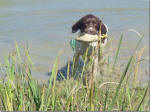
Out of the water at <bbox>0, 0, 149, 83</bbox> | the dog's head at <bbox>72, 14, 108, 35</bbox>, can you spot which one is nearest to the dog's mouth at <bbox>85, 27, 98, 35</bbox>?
the dog's head at <bbox>72, 14, 108, 35</bbox>

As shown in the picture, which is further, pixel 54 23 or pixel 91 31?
pixel 54 23

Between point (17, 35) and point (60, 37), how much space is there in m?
0.82

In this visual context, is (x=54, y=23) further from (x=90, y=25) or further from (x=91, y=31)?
(x=91, y=31)

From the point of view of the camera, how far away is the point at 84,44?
16.8 feet

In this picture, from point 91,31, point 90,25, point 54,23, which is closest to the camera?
point 91,31

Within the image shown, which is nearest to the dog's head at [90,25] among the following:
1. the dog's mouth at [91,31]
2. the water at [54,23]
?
the dog's mouth at [91,31]

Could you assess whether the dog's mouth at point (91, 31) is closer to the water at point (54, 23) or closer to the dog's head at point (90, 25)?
the dog's head at point (90, 25)

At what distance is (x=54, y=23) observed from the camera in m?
8.34

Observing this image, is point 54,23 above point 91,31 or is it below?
below

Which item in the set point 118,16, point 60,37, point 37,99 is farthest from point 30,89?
point 118,16

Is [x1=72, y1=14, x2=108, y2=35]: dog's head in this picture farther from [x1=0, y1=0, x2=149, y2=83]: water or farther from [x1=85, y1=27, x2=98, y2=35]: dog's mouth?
[x1=0, y1=0, x2=149, y2=83]: water

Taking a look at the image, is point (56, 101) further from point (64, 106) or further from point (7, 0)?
point (7, 0)

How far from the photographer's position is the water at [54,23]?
683 cm

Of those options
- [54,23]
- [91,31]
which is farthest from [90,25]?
[54,23]
